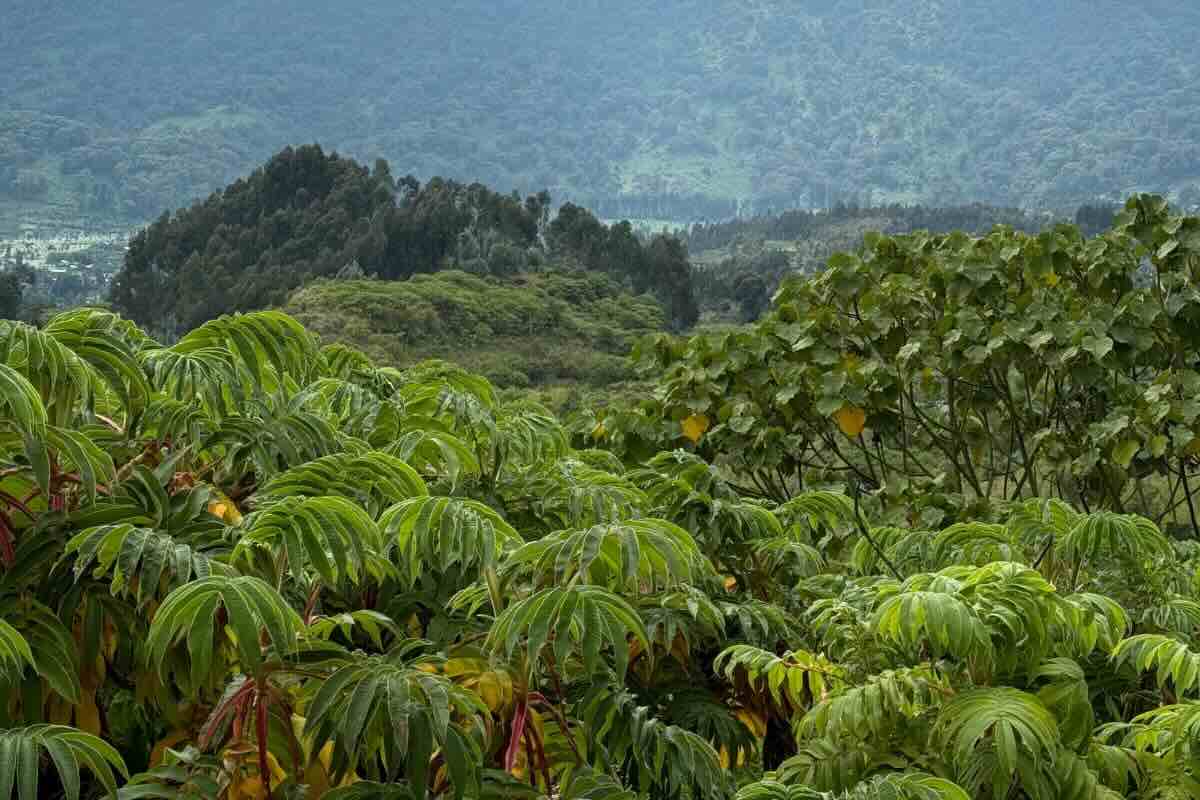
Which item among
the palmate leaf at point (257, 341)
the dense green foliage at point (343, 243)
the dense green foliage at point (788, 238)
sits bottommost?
the dense green foliage at point (788, 238)

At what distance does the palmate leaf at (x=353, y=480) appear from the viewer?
103 inches

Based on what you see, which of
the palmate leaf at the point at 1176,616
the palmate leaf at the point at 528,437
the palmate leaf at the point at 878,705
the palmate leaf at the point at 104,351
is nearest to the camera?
the palmate leaf at the point at 878,705

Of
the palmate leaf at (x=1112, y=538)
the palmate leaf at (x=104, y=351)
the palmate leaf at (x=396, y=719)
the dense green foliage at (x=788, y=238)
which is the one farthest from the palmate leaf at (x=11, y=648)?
the dense green foliage at (x=788, y=238)

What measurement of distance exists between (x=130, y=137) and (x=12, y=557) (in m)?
210

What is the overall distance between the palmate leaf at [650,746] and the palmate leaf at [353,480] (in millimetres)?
551

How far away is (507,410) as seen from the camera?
4.18 meters

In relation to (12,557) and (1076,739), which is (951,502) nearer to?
(1076,739)

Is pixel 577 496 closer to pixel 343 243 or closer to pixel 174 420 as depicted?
pixel 174 420

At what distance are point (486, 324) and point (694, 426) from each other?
36231 mm

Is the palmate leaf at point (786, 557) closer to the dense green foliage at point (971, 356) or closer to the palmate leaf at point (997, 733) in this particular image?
the palmate leaf at point (997, 733)

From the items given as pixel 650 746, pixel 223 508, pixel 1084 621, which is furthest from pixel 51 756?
pixel 1084 621

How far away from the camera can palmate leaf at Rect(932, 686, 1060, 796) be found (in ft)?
7.80

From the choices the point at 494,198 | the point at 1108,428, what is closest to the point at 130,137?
the point at 494,198

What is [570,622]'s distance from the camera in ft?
7.10
